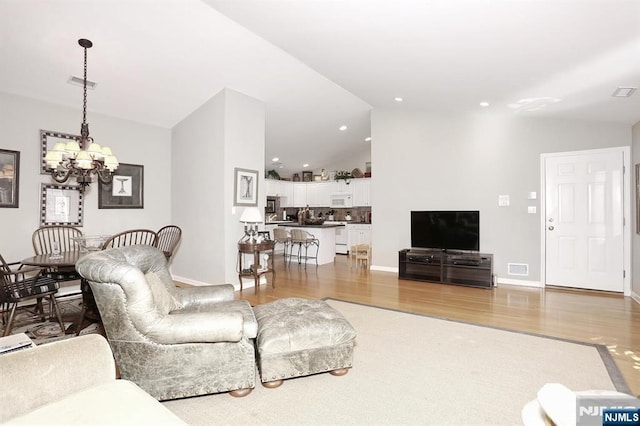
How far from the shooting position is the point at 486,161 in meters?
5.46

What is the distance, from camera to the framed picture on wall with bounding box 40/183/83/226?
439 centimetres

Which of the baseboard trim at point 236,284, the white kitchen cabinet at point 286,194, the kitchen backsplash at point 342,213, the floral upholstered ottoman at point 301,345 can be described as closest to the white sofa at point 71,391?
the floral upholstered ottoman at point 301,345

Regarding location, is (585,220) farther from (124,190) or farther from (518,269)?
(124,190)

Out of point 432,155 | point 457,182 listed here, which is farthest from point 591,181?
point 432,155

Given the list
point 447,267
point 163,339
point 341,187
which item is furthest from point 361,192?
point 163,339

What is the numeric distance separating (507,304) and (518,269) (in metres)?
1.37

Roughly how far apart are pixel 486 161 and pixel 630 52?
2.77 m

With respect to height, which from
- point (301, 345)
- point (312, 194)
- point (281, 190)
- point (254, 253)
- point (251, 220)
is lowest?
point (301, 345)

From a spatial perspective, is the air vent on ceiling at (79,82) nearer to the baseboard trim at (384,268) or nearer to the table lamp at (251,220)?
the table lamp at (251,220)

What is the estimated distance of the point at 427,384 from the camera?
7.39 ft

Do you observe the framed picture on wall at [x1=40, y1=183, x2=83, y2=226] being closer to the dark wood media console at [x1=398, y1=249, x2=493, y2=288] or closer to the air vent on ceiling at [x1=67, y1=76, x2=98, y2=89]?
the air vent on ceiling at [x1=67, y1=76, x2=98, y2=89]

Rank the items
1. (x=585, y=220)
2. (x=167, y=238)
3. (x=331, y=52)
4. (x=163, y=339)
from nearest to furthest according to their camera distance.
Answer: (x=163, y=339) < (x=331, y=52) < (x=585, y=220) < (x=167, y=238)

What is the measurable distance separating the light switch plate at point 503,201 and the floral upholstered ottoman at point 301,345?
4.17 metres

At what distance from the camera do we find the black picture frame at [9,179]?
4.06 meters
